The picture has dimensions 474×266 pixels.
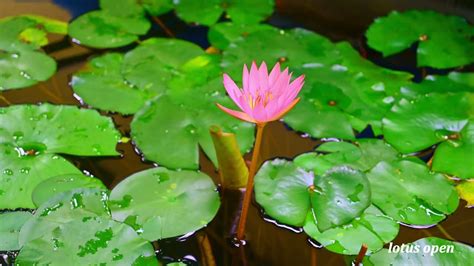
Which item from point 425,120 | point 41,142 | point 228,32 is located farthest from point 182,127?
point 425,120

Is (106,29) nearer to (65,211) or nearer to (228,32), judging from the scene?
(228,32)

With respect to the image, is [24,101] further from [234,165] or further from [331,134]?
[331,134]

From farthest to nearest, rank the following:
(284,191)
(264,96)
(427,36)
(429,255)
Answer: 1. (427,36)
2. (284,191)
3. (429,255)
4. (264,96)

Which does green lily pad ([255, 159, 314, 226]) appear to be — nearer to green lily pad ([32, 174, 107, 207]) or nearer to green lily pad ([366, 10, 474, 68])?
green lily pad ([32, 174, 107, 207])

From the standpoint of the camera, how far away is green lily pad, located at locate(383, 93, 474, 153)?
3.88 feet

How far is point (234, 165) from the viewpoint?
3.28ft

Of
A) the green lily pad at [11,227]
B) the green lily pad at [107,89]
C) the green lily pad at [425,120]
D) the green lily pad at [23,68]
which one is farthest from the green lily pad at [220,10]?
the green lily pad at [11,227]

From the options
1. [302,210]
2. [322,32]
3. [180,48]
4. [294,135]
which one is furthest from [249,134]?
[322,32]

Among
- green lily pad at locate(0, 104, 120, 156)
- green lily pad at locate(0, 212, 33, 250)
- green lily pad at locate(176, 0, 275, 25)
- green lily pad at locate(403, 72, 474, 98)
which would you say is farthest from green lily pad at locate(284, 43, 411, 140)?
green lily pad at locate(0, 212, 33, 250)

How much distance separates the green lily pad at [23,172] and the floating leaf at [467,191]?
0.72 meters

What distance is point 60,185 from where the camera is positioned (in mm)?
1061

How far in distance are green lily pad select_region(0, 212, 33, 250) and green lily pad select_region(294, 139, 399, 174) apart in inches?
20.1

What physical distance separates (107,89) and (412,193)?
677 mm

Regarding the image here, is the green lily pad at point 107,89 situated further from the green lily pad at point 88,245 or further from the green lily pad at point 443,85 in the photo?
the green lily pad at point 443,85
